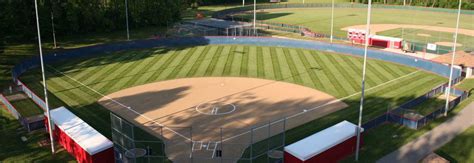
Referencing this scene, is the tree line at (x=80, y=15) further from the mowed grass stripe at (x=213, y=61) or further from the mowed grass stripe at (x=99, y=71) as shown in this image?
the mowed grass stripe at (x=213, y=61)

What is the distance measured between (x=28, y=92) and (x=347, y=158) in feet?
100

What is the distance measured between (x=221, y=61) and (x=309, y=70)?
1200cm

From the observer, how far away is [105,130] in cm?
3158

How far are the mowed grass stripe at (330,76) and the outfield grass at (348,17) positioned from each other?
2188 cm

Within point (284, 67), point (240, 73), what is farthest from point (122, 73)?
point (284, 67)

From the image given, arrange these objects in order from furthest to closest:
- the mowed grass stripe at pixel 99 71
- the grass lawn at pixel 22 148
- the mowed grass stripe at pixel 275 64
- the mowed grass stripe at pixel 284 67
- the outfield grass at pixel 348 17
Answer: the outfield grass at pixel 348 17 < the mowed grass stripe at pixel 275 64 < the mowed grass stripe at pixel 99 71 < the mowed grass stripe at pixel 284 67 < the grass lawn at pixel 22 148

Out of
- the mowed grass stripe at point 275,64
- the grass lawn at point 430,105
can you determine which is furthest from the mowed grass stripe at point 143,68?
the grass lawn at point 430,105

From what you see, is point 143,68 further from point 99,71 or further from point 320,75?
point 320,75

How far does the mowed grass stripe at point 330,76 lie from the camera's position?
41.4 metres

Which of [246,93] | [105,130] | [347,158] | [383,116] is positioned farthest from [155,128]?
[383,116]

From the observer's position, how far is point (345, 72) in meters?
49.0

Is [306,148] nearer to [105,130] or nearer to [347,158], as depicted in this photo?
[347,158]

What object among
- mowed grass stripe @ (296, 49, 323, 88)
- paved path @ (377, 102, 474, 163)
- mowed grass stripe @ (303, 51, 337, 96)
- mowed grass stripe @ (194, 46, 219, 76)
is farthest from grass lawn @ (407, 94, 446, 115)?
mowed grass stripe @ (194, 46, 219, 76)

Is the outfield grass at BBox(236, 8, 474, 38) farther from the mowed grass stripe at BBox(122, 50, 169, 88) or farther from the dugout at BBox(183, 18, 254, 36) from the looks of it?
the mowed grass stripe at BBox(122, 50, 169, 88)
